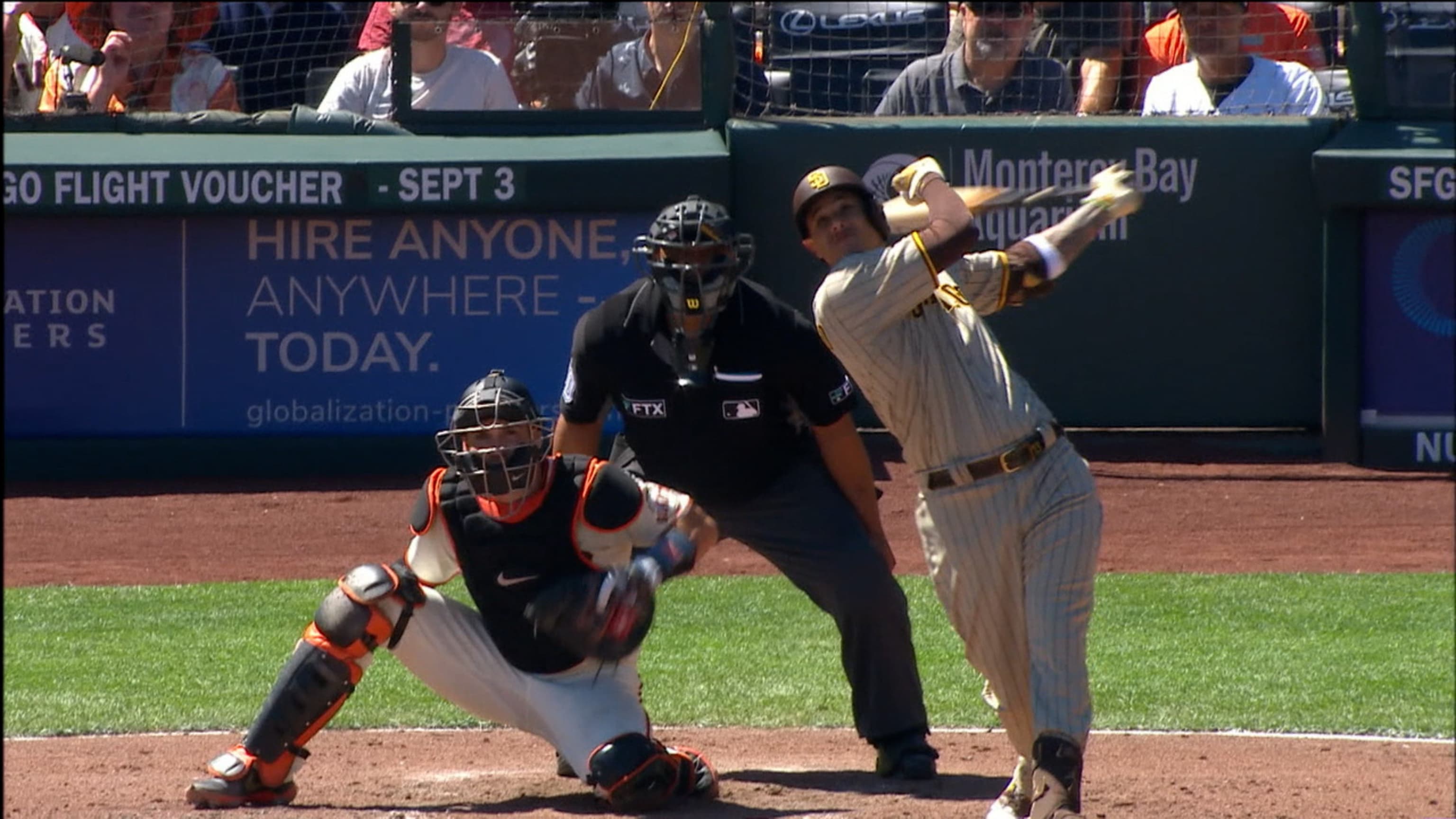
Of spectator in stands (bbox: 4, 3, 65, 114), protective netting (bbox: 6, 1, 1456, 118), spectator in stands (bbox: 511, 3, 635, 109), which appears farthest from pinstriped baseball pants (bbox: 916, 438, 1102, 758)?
spectator in stands (bbox: 4, 3, 65, 114)

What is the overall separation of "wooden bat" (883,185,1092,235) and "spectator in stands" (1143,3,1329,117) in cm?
597

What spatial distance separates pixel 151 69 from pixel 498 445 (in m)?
7.04

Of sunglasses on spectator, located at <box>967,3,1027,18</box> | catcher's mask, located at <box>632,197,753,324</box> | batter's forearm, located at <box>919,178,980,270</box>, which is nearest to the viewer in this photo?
batter's forearm, located at <box>919,178,980,270</box>

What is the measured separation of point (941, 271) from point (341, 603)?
5.82ft

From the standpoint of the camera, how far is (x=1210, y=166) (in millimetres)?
10898

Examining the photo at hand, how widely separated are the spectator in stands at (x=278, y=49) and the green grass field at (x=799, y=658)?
3.73m

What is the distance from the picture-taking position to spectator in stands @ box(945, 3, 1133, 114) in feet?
36.2

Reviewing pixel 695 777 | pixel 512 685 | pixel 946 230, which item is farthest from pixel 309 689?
pixel 946 230

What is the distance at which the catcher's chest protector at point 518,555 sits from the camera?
5.18 meters

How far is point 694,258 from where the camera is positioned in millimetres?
5438

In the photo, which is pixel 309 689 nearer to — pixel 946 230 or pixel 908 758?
pixel 908 758

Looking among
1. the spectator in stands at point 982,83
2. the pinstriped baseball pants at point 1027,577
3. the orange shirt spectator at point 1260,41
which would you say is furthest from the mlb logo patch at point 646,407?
the orange shirt spectator at point 1260,41

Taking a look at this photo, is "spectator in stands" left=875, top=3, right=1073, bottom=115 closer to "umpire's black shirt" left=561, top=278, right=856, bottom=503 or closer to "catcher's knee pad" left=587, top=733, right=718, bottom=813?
"umpire's black shirt" left=561, top=278, right=856, bottom=503

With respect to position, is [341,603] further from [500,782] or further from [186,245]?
[186,245]
